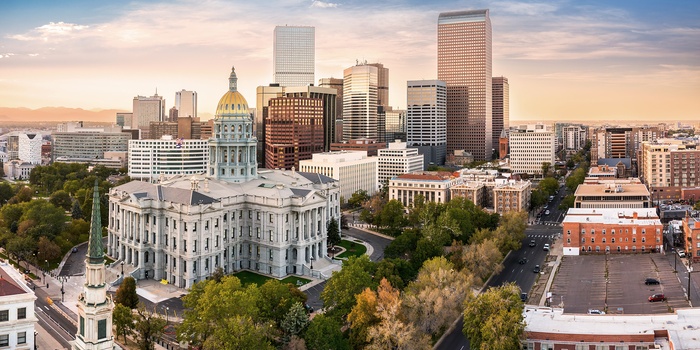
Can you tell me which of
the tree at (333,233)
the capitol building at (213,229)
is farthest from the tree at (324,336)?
→ the tree at (333,233)

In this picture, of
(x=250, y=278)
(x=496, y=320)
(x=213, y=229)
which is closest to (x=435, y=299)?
(x=496, y=320)

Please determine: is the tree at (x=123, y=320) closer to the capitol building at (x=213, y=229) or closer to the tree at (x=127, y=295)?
the tree at (x=127, y=295)

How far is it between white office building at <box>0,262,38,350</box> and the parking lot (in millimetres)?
65621

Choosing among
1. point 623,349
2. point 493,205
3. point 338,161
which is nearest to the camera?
point 623,349

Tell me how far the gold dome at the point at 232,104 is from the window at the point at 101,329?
8209 centimetres

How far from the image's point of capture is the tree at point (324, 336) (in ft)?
223

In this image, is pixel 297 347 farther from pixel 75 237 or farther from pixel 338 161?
pixel 338 161

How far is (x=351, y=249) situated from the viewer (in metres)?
128

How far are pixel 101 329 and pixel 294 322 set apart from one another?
87.5 feet

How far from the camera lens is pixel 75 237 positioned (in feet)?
407

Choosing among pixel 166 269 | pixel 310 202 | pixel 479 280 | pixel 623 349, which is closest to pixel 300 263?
pixel 310 202

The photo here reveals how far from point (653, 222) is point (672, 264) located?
14.9 m

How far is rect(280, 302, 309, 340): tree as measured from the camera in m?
70.9

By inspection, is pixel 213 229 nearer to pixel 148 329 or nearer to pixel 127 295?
pixel 127 295
